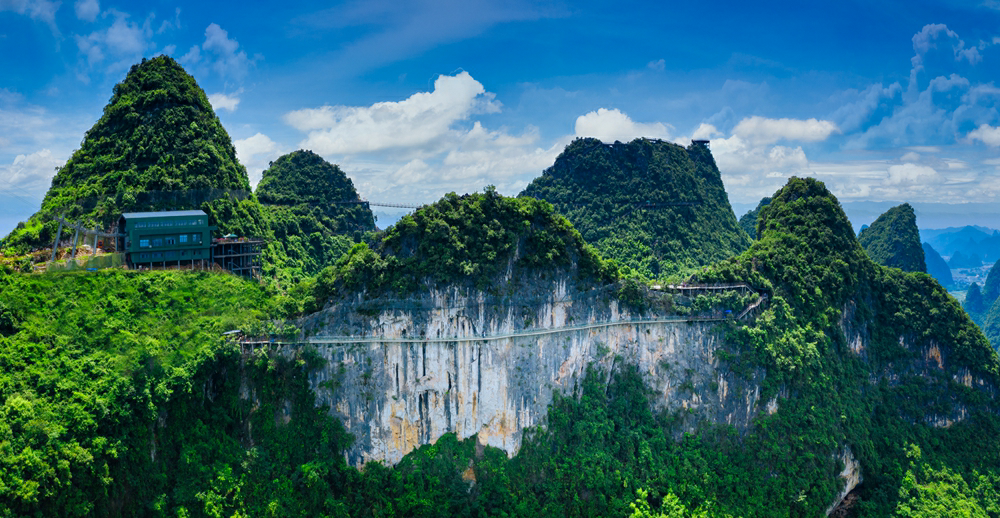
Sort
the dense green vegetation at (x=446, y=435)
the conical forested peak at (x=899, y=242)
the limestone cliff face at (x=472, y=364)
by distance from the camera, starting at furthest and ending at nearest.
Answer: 1. the conical forested peak at (x=899, y=242)
2. the limestone cliff face at (x=472, y=364)
3. the dense green vegetation at (x=446, y=435)

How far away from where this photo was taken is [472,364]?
3397cm

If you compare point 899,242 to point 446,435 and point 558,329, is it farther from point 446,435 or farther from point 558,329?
point 446,435

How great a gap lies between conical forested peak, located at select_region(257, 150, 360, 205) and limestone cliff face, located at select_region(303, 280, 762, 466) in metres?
24.5

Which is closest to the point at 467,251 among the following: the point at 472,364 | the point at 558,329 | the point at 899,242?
the point at 472,364

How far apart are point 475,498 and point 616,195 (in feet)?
107

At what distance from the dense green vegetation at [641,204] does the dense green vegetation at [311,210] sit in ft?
61.1

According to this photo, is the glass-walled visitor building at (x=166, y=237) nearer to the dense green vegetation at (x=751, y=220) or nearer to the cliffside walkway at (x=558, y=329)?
the cliffside walkway at (x=558, y=329)

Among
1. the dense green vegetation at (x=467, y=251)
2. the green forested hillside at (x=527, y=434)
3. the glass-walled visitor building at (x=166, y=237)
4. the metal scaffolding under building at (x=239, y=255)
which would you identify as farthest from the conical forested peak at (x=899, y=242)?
the glass-walled visitor building at (x=166, y=237)

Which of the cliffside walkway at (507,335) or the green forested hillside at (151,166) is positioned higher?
the green forested hillside at (151,166)

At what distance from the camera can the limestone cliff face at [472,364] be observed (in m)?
32.8

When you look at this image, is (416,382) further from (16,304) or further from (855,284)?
(855,284)

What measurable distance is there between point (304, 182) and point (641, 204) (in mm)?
28699

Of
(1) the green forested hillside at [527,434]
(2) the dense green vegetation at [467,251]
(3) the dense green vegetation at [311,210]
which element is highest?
(3) the dense green vegetation at [311,210]

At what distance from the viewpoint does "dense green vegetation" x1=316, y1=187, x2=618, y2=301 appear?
3291 centimetres
